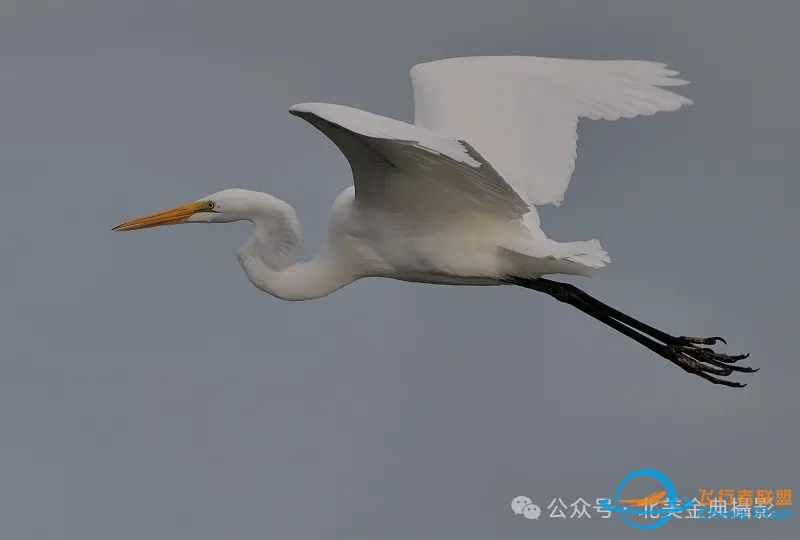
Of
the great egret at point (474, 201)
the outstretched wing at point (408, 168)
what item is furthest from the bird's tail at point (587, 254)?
the outstretched wing at point (408, 168)

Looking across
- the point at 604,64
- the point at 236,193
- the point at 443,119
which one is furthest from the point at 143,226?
the point at 604,64

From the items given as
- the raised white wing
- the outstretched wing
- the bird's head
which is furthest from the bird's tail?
the bird's head

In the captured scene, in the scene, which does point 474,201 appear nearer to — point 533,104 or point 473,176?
point 473,176

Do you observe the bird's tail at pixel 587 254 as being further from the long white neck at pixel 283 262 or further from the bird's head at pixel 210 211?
the bird's head at pixel 210 211

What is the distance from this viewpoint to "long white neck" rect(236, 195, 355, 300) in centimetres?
1424

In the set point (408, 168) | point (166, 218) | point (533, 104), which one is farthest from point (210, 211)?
point (533, 104)

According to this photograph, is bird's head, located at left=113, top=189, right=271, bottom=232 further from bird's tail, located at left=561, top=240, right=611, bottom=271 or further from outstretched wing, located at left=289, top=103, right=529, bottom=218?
bird's tail, located at left=561, top=240, right=611, bottom=271

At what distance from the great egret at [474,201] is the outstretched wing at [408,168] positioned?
2 cm

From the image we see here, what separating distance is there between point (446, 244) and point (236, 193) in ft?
5.53

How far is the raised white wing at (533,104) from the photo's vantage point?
14.6 meters

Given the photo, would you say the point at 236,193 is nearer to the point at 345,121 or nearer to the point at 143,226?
the point at 143,226

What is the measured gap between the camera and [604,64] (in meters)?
15.1

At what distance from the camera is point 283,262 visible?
1438 centimetres

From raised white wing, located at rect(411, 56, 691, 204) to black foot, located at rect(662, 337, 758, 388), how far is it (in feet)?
4.99
